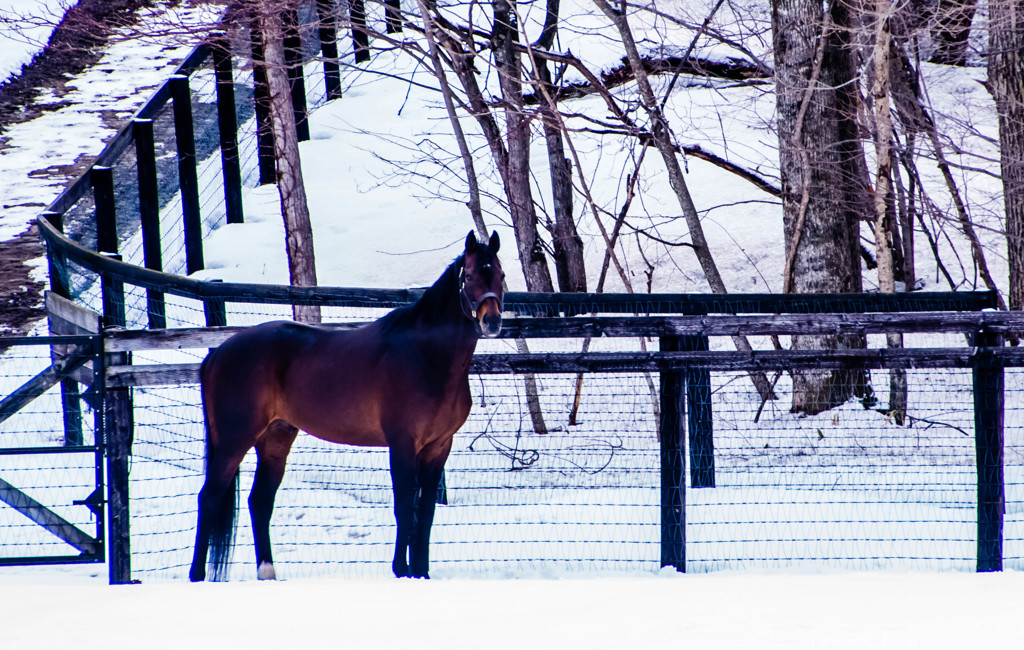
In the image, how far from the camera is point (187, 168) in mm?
11438

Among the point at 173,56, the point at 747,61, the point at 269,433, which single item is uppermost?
the point at 173,56

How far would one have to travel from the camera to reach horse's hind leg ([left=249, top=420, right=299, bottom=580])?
214 inches

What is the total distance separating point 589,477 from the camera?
7.78m

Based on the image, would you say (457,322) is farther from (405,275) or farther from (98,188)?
(405,275)

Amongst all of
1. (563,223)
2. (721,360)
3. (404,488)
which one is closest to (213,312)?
(404,488)

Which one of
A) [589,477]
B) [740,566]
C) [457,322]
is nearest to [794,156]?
[589,477]

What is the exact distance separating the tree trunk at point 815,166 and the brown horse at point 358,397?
536 centimetres

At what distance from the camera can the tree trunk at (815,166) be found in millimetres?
9562

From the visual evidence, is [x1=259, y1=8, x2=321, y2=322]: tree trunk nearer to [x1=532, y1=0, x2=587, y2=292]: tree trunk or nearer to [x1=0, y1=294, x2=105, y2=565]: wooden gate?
[x1=0, y1=294, x2=105, y2=565]: wooden gate

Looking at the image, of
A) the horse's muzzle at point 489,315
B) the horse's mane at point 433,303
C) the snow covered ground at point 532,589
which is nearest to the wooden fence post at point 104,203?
the snow covered ground at point 532,589

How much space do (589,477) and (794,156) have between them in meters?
4.08

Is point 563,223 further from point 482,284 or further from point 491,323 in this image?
point 491,323

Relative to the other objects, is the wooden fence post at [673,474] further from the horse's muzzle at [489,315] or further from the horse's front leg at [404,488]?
the horse's front leg at [404,488]

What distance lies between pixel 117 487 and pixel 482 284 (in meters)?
2.26
